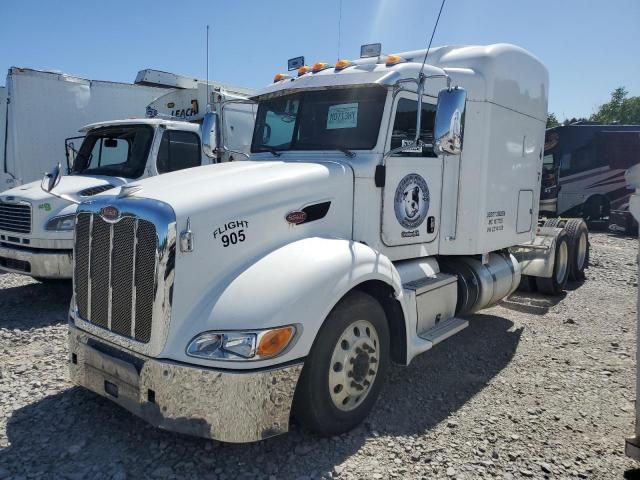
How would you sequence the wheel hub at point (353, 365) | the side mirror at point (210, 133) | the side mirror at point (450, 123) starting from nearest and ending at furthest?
the wheel hub at point (353, 365)
the side mirror at point (450, 123)
the side mirror at point (210, 133)

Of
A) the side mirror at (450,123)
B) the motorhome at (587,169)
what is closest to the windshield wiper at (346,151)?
→ the side mirror at (450,123)

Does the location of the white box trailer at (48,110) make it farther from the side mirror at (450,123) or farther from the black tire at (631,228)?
the black tire at (631,228)

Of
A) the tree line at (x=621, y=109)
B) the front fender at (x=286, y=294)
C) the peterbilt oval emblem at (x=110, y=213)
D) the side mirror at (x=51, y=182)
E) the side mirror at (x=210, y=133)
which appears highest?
the tree line at (x=621, y=109)

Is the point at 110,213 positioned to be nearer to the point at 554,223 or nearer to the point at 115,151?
the point at 115,151

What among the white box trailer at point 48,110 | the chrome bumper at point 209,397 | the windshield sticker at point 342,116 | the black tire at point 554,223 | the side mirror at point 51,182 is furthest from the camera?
the white box trailer at point 48,110

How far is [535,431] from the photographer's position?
3.64 m

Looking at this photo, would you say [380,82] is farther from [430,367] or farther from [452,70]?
[430,367]

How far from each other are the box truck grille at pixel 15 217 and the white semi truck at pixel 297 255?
10.0ft

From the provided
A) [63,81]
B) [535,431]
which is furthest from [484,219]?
[63,81]

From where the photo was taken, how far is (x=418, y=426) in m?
3.67

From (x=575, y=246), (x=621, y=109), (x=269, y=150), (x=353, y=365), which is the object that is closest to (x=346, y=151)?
(x=269, y=150)

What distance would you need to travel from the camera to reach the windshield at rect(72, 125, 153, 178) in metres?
7.45

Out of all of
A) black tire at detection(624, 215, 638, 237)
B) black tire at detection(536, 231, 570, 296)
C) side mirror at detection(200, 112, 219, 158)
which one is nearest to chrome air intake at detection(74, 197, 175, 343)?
side mirror at detection(200, 112, 219, 158)

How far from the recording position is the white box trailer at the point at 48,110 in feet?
34.2
